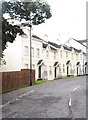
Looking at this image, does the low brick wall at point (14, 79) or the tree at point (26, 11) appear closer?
the tree at point (26, 11)

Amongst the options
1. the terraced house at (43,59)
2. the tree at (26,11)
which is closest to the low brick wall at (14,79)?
the terraced house at (43,59)

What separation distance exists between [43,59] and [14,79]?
2000 cm

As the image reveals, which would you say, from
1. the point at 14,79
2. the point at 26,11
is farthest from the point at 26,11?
the point at 14,79

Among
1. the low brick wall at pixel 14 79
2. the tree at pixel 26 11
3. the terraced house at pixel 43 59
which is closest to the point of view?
the tree at pixel 26 11

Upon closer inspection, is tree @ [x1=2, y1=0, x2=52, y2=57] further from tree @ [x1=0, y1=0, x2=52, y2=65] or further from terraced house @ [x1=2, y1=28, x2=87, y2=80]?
terraced house @ [x1=2, y1=28, x2=87, y2=80]

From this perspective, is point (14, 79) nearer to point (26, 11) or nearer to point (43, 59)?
point (26, 11)

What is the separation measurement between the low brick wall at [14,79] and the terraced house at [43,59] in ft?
18.6

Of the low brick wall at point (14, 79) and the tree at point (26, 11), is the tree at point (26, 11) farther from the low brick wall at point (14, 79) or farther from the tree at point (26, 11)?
the low brick wall at point (14, 79)

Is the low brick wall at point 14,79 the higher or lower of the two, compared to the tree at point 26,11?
lower

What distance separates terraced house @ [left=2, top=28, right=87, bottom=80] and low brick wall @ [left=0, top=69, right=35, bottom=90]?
568 cm

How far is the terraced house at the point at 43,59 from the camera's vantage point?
4200cm

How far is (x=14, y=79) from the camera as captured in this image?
31.0 meters

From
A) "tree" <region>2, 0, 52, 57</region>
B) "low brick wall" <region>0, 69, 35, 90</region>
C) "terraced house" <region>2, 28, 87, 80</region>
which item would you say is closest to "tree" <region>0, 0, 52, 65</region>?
"tree" <region>2, 0, 52, 57</region>

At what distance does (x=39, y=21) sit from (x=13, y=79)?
12.2m
